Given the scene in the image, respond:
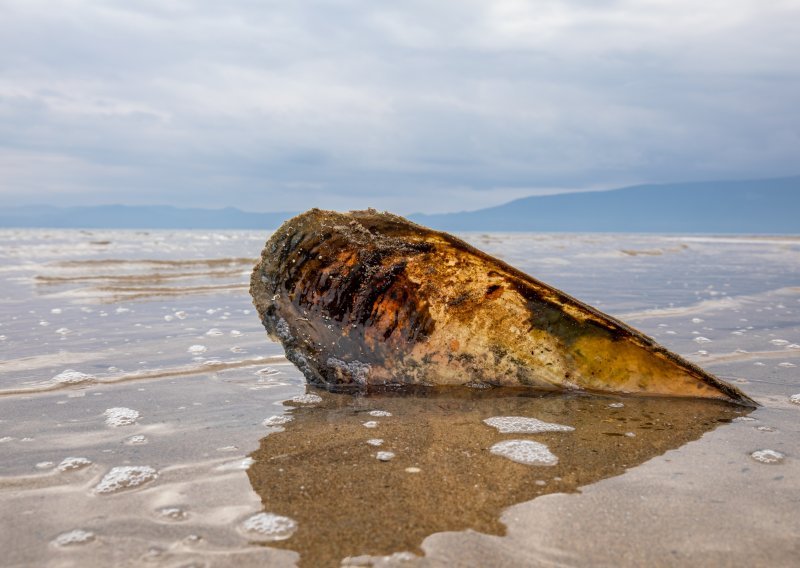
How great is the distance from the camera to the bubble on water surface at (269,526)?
1.92 metres

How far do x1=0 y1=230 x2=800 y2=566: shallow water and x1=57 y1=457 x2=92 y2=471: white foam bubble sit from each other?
0.02 meters

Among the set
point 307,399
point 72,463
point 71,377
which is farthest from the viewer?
point 71,377

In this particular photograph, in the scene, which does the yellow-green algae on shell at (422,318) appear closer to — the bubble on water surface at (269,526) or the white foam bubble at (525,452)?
the white foam bubble at (525,452)

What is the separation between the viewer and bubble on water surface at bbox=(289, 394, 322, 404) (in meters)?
3.57

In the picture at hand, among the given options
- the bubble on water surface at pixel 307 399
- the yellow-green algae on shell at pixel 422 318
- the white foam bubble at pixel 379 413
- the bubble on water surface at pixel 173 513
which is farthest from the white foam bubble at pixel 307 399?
the bubble on water surface at pixel 173 513

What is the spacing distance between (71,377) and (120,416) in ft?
3.56

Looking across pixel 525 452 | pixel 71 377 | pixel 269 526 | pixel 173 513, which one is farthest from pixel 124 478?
pixel 71 377

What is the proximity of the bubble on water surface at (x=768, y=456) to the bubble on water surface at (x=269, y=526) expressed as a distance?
203 cm

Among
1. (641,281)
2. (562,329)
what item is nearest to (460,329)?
(562,329)

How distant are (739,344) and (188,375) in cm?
464

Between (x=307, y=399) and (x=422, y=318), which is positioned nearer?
(x=307, y=399)

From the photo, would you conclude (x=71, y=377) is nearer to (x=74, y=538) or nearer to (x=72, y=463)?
(x=72, y=463)

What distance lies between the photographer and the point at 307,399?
3.63 metres

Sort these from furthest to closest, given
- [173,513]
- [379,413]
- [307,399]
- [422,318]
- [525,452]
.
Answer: [422,318]
[307,399]
[379,413]
[525,452]
[173,513]
